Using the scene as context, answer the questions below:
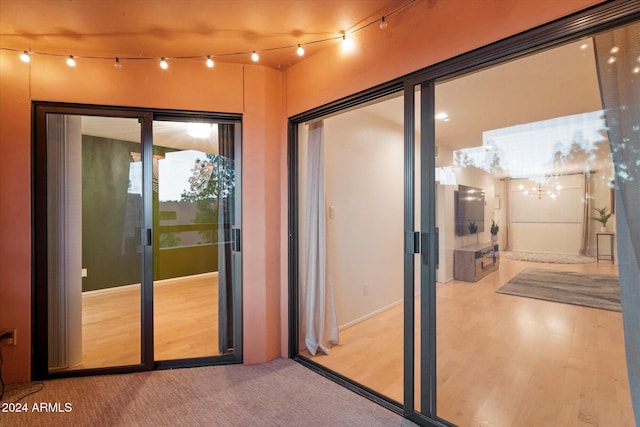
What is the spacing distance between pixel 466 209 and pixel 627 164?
0.72 metres

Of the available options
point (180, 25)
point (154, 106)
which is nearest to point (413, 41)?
point (180, 25)

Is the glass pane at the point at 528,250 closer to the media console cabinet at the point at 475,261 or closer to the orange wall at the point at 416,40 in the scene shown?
the media console cabinet at the point at 475,261

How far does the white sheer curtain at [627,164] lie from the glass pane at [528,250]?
35mm

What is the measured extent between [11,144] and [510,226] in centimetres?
364

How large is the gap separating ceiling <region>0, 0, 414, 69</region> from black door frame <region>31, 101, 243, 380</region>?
0.47 m

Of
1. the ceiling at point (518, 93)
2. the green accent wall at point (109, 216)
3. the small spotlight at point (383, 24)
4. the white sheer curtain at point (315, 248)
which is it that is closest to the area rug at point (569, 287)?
the ceiling at point (518, 93)

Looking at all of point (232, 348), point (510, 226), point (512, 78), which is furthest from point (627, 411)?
point (232, 348)

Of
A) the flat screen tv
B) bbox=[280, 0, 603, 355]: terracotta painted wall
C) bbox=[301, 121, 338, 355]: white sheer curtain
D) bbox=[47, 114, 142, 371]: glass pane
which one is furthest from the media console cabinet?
bbox=[47, 114, 142, 371]: glass pane

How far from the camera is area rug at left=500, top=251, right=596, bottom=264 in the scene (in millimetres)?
1361

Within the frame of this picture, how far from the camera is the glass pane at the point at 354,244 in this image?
2723 mm

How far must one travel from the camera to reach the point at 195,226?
2.65m

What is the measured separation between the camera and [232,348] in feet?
8.79

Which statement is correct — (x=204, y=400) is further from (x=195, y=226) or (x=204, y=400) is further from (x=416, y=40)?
(x=416, y=40)

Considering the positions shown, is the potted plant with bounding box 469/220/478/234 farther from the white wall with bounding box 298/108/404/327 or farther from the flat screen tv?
the white wall with bounding box 298/108/404/327
